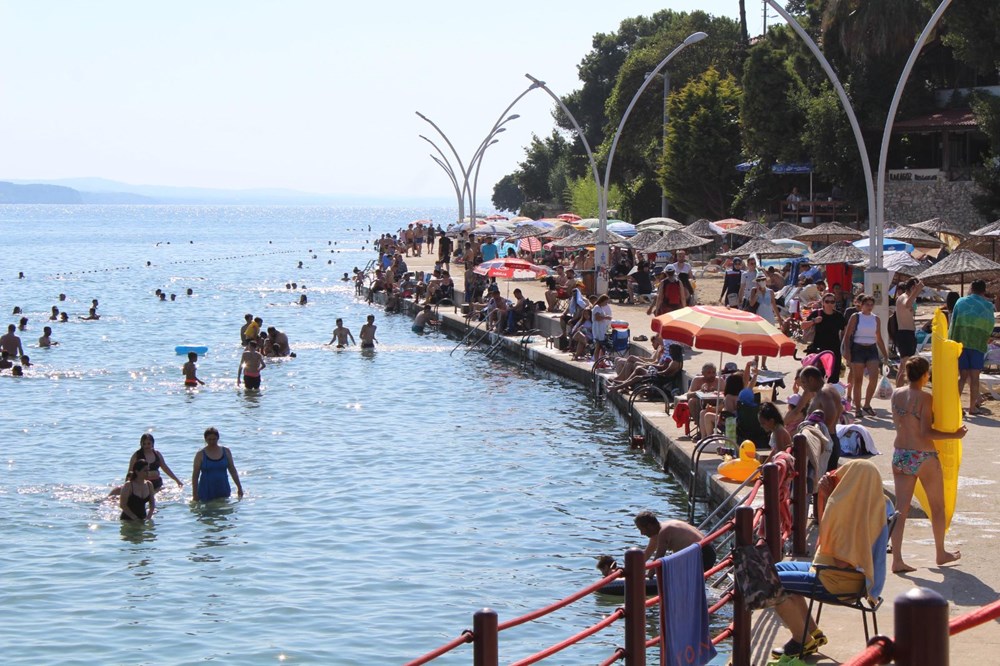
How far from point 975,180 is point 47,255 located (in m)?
88.6

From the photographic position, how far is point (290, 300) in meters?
54.1

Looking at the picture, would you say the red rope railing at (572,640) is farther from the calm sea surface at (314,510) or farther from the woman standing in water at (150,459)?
the woman standing in water at (150,459)

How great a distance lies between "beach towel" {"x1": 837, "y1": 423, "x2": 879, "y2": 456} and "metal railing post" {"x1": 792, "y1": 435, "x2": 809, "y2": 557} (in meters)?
3.22

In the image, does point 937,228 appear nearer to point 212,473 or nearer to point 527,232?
point 527,232

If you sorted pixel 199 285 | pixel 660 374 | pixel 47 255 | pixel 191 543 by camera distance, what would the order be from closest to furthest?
pixel 191 543 < pixel 660 374 < pixel 199 285 < pixel 47 255

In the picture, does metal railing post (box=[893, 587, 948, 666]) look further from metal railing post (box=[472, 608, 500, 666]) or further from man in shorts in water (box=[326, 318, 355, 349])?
man in shorts in water (box=[326, 318, 355, 349])

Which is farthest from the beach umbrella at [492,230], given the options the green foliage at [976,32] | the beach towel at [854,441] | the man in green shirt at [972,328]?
the beach towel at [854,441]

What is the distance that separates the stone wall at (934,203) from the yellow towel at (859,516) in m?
36.1

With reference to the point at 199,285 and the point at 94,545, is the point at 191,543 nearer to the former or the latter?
the point at 94,545

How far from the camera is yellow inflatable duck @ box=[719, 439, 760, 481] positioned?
13.9 meters

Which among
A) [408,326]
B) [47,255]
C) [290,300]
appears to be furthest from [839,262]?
[47,255]

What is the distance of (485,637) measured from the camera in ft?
18.9

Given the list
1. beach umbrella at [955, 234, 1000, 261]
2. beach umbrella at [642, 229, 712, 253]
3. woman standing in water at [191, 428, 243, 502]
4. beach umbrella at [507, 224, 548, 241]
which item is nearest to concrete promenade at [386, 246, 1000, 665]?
woman standing in water at [191, 428, 243, 502]

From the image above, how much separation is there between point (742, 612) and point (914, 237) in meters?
24.6
